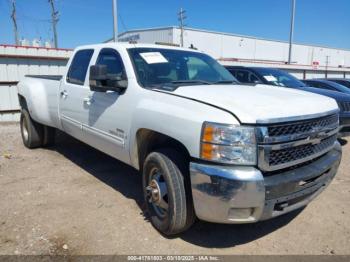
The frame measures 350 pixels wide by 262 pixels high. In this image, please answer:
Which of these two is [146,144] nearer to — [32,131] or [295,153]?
[295,153]

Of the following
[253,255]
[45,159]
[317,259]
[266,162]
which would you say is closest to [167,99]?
[266,162]

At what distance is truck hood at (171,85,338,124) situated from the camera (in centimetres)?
257

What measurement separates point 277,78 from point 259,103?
5.71m

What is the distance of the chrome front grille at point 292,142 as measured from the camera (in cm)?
255

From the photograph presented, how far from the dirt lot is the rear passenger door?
32.0 inches

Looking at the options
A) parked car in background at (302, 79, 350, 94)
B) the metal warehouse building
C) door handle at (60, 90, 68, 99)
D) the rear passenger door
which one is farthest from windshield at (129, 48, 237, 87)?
the metal warehouse building

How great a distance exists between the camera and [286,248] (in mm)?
3039

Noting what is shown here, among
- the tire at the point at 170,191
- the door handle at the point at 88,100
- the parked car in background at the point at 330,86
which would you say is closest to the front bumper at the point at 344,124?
the parked car in background at the point at 330,86

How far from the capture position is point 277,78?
8.08 m

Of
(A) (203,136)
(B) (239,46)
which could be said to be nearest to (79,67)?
(A) (203,136)

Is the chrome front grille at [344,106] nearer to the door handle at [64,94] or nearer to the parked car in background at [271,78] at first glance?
the parked car in background at [271,78]

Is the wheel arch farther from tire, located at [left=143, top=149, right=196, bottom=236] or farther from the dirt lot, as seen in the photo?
the dirt lot

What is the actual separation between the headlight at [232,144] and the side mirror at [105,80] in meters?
1.45

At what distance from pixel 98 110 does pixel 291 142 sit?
2395 mm
